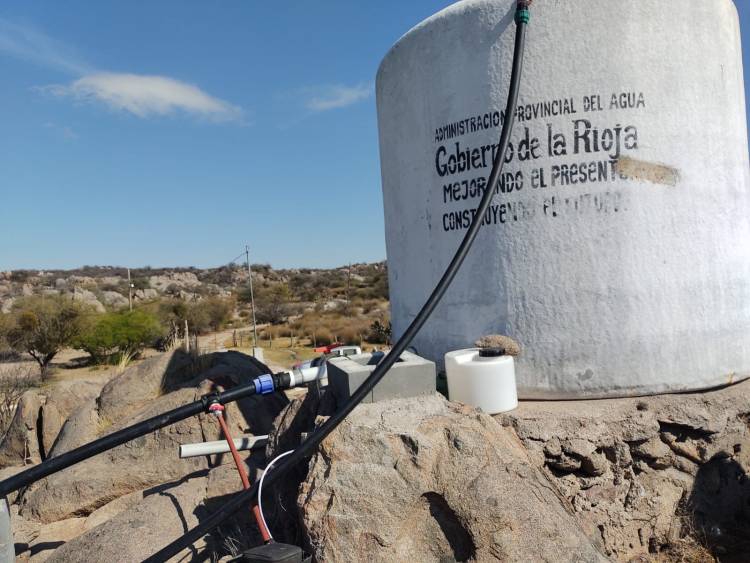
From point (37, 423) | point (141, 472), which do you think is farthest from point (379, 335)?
point (141, 472)

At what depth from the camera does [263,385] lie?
4.33 m

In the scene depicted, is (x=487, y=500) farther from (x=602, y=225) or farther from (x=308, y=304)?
(x=308, y=304)

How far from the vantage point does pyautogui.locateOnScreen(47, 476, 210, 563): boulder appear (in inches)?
170

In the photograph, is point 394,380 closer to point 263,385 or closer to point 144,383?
point 263,385

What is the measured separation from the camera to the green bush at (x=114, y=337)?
20.8 m

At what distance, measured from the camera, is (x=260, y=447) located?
5.52 m

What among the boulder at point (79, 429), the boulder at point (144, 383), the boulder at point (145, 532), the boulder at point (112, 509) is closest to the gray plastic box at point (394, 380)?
the boulder at point (145, 532)

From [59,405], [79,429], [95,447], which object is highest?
[95,447]

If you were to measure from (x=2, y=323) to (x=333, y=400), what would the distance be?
898 inches

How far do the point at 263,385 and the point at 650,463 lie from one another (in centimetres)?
329

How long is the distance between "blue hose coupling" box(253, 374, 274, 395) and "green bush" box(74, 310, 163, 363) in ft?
57.7

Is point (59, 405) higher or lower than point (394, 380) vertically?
lower

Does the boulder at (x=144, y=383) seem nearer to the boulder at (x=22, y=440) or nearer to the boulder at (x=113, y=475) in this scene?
the boulder at (x=113, y=475)

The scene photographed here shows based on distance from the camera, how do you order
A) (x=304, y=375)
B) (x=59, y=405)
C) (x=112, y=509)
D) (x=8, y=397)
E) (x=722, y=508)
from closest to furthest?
(x=304, y=375) < (x=722, y=508) < (x=112, y=509) < (x=59, y=405) < (x=8, y=397)
